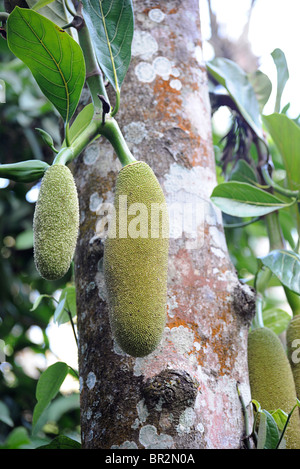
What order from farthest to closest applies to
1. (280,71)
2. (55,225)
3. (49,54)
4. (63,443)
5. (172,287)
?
(280,71) < (63,443) < (172,287) < (49,54) < (55,225)

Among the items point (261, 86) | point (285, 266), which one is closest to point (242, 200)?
point (285, 266)

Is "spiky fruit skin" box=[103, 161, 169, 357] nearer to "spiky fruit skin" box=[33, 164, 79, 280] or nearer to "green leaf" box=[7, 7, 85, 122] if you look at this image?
"spiky fruit skin" box=[33, 164, 79, 280]

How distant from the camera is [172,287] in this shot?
0.78 m

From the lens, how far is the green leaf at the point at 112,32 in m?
0.73

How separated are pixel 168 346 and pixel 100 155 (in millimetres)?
372

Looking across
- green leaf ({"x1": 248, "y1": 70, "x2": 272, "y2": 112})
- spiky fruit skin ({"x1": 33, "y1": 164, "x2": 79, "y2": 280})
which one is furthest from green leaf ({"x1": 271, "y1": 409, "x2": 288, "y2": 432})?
green leaf ({"x1": 248, "y1": 70, "x2": 272, "y2": 112})

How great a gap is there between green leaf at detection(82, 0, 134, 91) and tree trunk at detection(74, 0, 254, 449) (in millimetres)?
163

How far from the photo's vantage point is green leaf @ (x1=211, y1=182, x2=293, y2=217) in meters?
0.93

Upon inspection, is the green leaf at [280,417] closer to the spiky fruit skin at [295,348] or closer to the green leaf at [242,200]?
the spiky fruit skin at [295,348]

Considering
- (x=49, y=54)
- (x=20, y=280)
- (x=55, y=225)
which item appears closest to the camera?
(x=55, y=225)

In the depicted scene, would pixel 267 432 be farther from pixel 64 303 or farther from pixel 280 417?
pixel 64 303

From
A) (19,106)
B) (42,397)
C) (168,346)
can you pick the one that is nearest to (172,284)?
(168,346)

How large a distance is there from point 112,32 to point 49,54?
4.6 inches

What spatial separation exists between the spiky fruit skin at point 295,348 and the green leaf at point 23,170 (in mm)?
Result: 548
